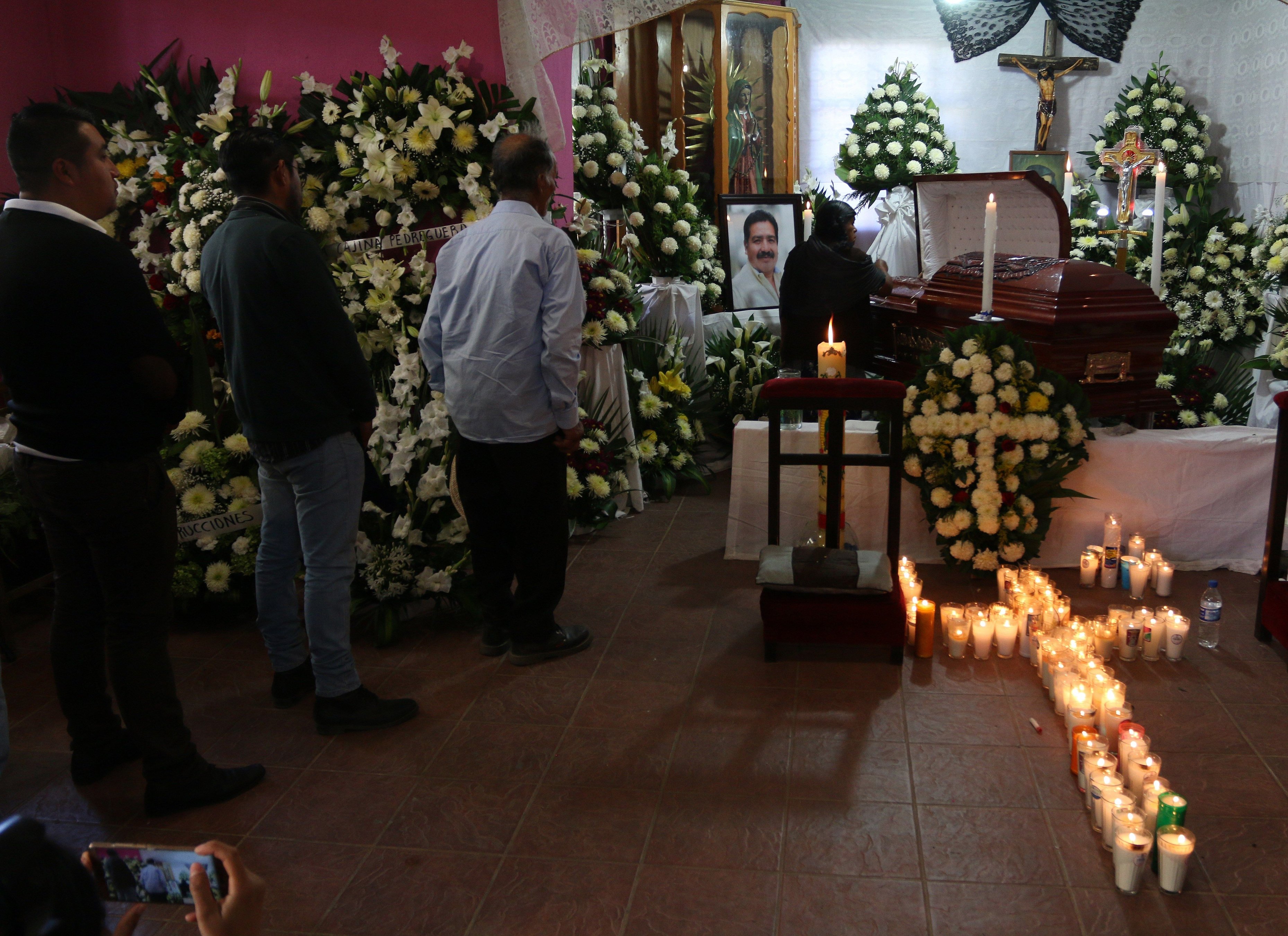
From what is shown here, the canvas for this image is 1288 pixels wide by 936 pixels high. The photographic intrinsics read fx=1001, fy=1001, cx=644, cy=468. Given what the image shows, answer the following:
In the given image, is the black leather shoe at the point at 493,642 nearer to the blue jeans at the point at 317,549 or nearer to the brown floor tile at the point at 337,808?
the blue jeans at the point at 317,549

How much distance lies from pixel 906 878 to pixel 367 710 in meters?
1.68

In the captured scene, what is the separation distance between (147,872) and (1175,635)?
3.33 metres

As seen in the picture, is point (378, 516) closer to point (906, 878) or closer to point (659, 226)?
point (906, 878)

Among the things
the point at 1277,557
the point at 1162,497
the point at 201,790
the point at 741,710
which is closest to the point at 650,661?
the point at 741,710

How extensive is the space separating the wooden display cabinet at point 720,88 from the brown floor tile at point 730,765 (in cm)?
513

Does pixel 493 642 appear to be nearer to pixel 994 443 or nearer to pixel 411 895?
pixel 411 895

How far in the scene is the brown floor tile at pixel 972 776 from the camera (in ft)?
8.84

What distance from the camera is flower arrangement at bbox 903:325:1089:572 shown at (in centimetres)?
397

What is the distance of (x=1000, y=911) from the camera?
226 cm

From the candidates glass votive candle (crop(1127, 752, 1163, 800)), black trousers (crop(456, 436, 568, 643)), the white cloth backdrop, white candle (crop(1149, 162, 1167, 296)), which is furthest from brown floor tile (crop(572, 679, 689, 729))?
the white cloth backdrop

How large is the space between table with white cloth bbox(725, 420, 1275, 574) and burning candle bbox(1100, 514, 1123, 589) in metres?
0.21

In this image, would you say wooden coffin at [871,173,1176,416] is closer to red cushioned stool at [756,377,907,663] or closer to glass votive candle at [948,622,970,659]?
red cushioned stool at [756,377,907,663]

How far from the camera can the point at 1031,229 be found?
16.9 feet

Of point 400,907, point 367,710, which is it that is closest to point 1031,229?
point 367,710
